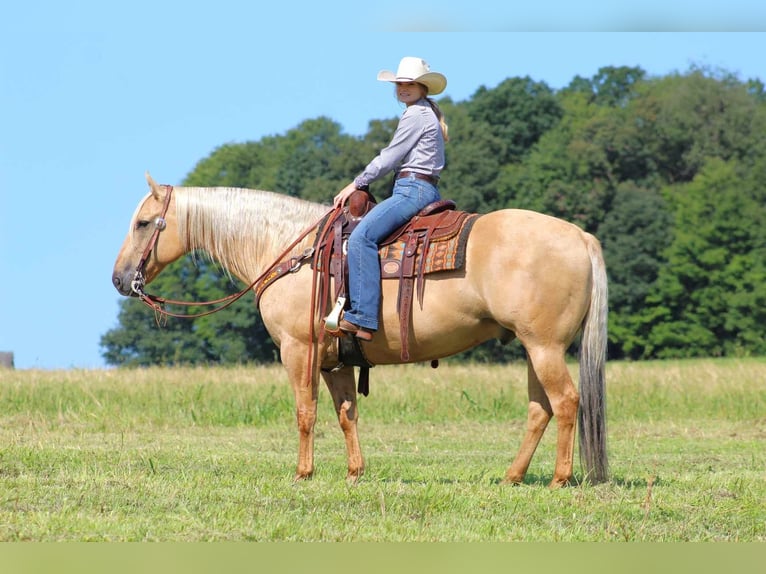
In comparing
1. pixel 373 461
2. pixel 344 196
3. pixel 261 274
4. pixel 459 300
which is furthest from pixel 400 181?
pixel 373 461

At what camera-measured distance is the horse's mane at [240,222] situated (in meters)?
9.78

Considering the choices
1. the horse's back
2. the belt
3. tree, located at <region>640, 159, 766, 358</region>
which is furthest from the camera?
tree, located at <region>640, 159, 766, 358</region>

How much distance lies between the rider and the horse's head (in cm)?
180

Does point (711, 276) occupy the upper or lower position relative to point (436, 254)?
upper

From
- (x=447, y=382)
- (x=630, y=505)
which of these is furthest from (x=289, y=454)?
(x=447, y=382)

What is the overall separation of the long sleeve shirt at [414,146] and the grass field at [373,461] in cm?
243

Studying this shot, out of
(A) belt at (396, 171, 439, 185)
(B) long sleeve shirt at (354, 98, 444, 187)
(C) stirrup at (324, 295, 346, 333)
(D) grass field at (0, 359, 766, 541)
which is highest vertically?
(B) long sleeve shirt at (354, 98, 444, 187)

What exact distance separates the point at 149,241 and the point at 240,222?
2.78ft

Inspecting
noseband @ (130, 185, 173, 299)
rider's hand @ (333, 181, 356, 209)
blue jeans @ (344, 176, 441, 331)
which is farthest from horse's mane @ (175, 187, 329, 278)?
blue jeans @ (344, 176, 441, 331)

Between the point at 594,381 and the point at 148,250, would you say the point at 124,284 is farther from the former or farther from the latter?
the point at 594,381

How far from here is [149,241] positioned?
33.0 ft

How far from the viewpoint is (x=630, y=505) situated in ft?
25.5

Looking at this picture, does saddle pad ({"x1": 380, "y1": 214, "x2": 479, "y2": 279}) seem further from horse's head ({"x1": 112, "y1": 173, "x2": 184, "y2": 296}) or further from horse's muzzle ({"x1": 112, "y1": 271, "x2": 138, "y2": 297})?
horse's muzzle ({"x1": 112, "y1": 271, "x2": 138, "y2": 297})

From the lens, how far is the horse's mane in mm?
9781
